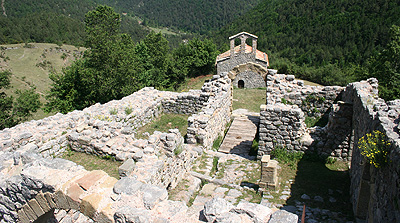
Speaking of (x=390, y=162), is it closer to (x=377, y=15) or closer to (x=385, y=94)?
(x=385, y=94)

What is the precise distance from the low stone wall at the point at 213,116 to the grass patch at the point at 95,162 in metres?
3.39

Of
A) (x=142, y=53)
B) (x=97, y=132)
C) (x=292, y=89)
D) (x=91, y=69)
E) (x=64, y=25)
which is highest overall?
(x=64, y=25)

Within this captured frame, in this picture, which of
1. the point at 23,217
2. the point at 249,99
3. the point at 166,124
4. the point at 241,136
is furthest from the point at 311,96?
the point at 23,217

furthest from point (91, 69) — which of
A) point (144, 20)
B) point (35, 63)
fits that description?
point (144, 20)

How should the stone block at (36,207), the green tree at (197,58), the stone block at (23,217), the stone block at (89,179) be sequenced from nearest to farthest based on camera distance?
1. the stone block at (89,179)
2. the stone block at (36,207)
3. the stone block at (23,217)
4. the green tree at (197,58)

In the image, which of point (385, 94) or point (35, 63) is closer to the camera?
point (385, 94)

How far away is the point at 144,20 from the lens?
486 ft

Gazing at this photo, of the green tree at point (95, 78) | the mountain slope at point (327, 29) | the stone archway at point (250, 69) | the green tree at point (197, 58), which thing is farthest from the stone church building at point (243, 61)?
the mountain slope at point (327, 29)

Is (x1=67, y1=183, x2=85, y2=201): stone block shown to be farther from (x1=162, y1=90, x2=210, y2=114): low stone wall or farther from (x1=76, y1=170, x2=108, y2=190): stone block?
(x1=162, y1=90, x2=210, y2=114): low stone wall

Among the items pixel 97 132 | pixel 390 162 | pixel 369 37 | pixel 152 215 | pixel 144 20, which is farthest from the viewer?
pixel 144 20

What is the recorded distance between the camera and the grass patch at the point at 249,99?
1714cm

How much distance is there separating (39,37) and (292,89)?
7649 centimetres

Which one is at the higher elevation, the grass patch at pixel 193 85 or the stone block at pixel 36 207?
the grass patch at pixel 193 85

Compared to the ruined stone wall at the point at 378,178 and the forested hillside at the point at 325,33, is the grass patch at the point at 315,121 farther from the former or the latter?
the forested hillside at the point at 325,33
